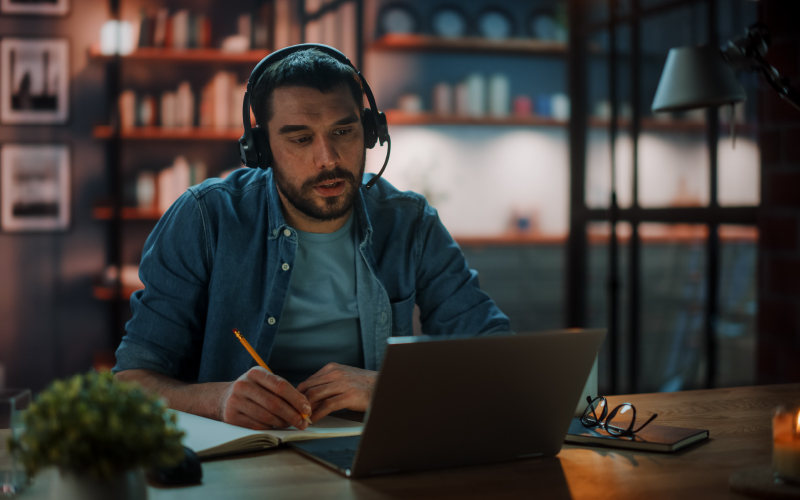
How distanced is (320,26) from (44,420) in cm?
352

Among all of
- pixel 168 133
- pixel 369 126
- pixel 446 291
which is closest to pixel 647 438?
pixel 446 291

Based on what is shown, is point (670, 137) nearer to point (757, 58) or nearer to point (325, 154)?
point (757, 58)

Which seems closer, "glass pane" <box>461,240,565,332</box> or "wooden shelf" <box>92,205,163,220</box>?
"wooden shelf" <box>92,205,163,220</box>

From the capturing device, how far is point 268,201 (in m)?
1.48

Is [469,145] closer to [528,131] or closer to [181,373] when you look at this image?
[528,131]

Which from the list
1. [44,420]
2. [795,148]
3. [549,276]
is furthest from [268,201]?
[549,276]

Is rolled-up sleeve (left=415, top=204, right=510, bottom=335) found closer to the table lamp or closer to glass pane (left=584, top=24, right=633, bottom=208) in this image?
the table lamp

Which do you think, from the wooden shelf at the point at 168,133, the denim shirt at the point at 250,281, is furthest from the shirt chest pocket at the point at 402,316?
the wooden shelf at the point at 168,133

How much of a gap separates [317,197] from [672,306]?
1.77 metres

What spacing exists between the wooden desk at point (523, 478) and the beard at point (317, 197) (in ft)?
2.02

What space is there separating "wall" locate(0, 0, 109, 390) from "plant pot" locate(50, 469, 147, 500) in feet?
11.3

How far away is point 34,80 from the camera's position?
12.2ft

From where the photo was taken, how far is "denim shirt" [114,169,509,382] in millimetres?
1345

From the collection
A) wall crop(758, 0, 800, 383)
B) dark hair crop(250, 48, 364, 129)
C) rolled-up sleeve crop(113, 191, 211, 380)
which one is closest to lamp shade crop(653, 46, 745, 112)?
wall crop(758, 0, 800, 383)
